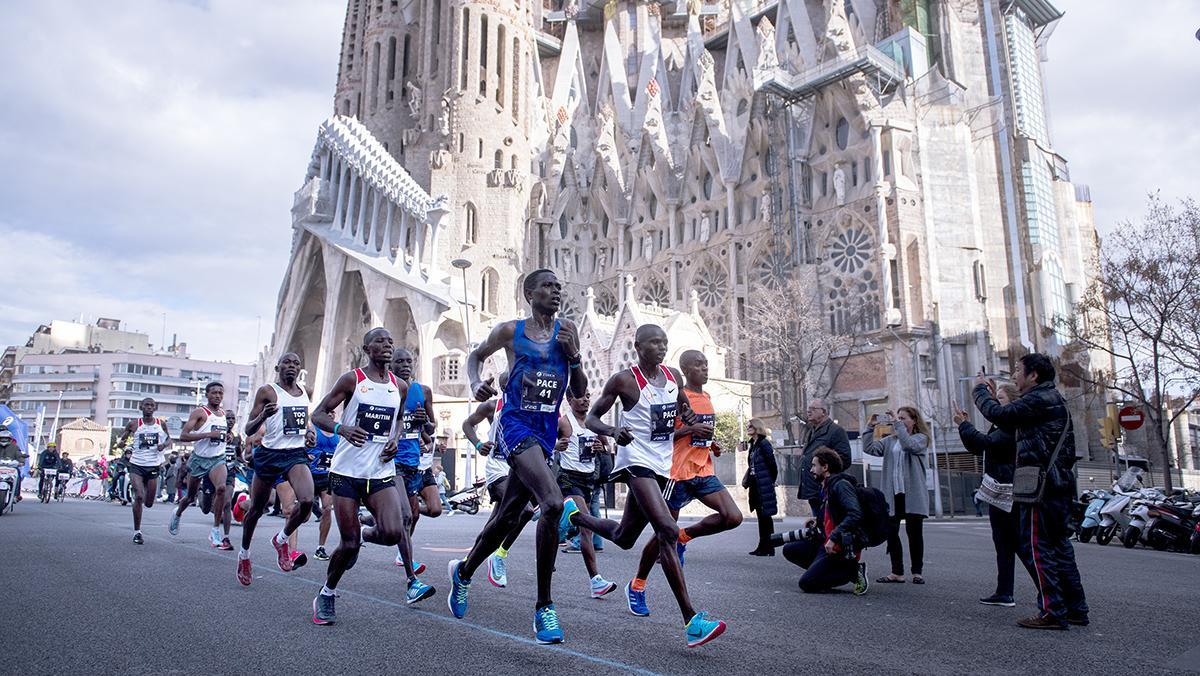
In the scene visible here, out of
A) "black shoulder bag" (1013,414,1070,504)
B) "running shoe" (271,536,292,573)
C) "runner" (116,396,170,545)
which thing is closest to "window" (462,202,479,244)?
"runner" (116,396,170,545)

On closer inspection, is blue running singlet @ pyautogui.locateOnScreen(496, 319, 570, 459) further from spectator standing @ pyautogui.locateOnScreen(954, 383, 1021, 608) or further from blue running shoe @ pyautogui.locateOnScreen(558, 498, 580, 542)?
spectator standing @ pyautogui.locateOnScreen(954, 383, 1021, 608)

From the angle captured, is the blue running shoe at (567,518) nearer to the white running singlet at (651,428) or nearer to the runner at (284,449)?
the white running singlet at (651,428)

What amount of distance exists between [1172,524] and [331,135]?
45.2 m

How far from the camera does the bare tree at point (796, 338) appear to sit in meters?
34.3

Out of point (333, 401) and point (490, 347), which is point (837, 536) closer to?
point (490, 347)

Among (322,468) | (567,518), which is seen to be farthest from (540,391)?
(322,468)

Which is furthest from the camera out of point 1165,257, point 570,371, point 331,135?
point 331,135

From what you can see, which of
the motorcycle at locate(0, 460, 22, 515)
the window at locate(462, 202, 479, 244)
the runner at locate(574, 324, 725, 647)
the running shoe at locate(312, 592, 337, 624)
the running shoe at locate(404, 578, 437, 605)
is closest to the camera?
the running shoe at locate(312, 592, 337, 624)

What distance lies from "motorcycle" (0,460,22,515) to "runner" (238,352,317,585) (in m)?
10.3

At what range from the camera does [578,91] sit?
58.3m

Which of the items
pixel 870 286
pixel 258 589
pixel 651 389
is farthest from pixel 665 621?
pixel 870 286

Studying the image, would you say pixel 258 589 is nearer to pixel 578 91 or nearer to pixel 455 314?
pixel 455 314

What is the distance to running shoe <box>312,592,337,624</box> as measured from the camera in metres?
4.75

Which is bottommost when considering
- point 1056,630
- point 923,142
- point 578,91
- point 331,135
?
point 1056,630
